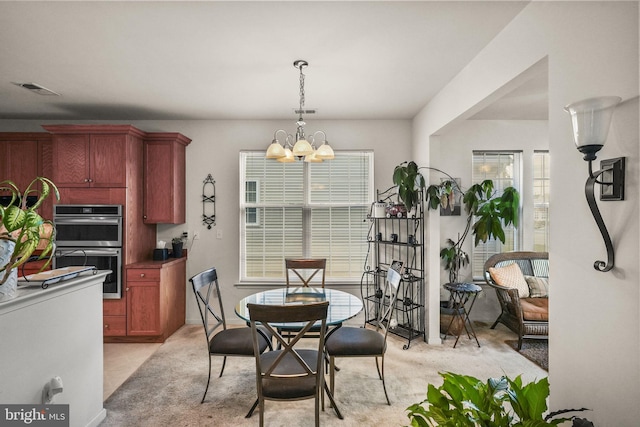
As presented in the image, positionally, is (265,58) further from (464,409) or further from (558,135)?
(464,409)

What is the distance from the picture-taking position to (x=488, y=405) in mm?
1334

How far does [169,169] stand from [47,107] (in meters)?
1.53

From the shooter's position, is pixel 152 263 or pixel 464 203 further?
pixel 464 203

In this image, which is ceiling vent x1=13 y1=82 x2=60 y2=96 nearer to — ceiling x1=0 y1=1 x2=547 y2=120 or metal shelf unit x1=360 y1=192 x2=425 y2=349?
ceiling x1=0 y1=1 x2=547 y2=120

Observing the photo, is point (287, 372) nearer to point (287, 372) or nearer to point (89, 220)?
point (287, 372)

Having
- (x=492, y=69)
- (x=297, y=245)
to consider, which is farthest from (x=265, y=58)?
(x=297, y=245)

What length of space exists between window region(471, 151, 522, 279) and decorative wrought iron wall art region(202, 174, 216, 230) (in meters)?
3.51

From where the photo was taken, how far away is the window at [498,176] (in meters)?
4.54

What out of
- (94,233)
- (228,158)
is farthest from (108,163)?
(228,158)

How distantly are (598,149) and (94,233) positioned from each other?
14.4ft

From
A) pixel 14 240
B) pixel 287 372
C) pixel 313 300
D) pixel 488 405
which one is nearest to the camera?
pixel 488 405

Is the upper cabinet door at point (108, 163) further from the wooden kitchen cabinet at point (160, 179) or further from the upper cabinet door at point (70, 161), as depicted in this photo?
the wooden kitchen cabinet at point (160, 179)

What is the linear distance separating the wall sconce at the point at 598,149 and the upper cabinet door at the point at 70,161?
14.4ft

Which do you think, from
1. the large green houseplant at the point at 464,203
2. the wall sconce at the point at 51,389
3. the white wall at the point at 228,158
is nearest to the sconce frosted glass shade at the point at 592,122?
the large green houseplant at the point at 464,203
